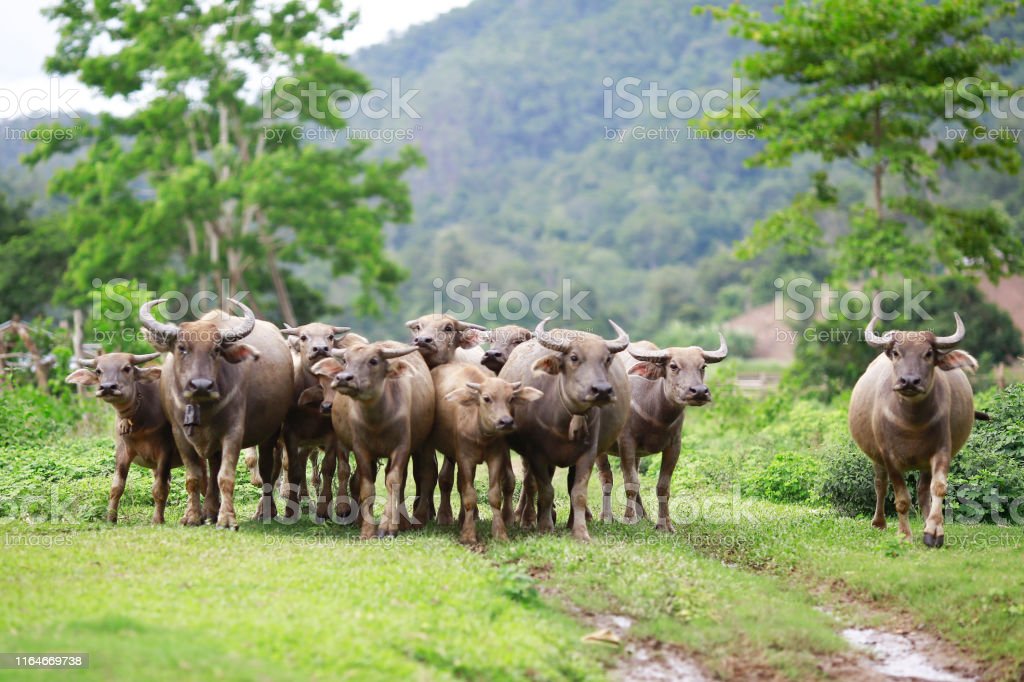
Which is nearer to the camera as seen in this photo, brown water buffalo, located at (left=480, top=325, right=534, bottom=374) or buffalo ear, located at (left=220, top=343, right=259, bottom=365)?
buffalo ear, located at (left=220, top=343, right=259, bottom=365)

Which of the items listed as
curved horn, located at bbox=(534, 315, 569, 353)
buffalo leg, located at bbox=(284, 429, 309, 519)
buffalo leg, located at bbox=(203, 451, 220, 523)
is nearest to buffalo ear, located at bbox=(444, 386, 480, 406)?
curved horn, located at bbox=(534, 315, 569, 353)

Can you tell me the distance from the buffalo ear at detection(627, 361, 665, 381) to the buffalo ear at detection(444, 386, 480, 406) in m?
2.38

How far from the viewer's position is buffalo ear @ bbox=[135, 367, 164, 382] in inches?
501

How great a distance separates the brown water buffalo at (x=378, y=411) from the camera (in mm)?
11398

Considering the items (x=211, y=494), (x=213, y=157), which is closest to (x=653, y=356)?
(x=211, y=494)

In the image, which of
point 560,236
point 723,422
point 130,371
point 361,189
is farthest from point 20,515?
point 560,236

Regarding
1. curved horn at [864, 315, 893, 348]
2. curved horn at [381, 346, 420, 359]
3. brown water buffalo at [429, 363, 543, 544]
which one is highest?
curved horn at [864, 315, 893, 348]

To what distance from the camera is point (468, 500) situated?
11.7 metres

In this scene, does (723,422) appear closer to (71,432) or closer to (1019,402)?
(1019,402)

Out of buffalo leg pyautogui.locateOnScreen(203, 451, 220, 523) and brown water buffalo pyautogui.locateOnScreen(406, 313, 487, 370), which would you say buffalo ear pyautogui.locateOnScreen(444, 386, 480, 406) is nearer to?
brown water buffalo pyautogui.locateOnScreen(406, 313, 487, 370)

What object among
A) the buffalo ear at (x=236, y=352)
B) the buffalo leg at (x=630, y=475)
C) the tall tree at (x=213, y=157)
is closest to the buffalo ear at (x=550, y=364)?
the buffalo leg at (x=630, y=475)

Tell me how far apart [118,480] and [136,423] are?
68 centimetres

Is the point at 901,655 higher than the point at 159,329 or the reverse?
the reverse

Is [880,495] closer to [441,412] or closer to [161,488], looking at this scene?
[441,412]
